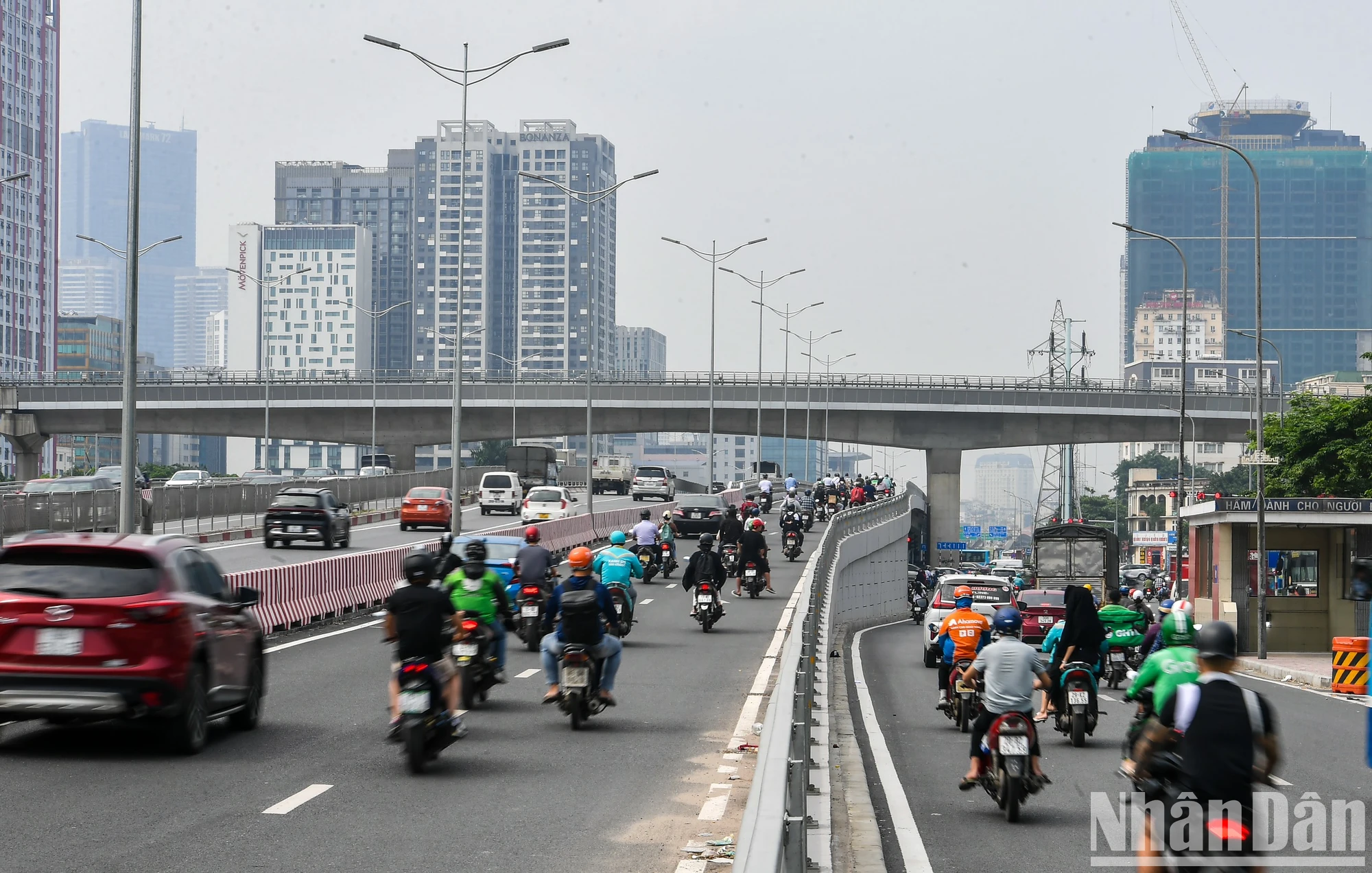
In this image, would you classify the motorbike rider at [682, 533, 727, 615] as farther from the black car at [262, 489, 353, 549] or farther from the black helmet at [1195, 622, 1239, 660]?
the black helmet at [1195, 622, 1239, 660]

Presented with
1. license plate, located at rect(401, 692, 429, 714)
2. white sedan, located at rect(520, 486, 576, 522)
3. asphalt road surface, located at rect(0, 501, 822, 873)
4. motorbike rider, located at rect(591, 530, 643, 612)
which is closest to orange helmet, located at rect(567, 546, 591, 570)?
asphalt road surface, located at rect(0, 501, 822, 873)

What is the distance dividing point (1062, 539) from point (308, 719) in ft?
122

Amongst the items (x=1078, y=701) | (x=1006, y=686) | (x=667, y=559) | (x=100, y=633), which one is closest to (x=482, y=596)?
(x=100, y=633)

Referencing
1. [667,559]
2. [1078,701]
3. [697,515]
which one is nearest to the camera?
[1078,701]

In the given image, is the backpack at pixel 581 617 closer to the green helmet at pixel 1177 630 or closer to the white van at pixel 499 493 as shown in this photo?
the green helmet at pixel 1177 630

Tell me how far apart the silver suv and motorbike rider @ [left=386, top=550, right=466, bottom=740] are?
6333 cm

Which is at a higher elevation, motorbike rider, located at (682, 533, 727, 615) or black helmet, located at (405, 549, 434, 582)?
black helmet, located at (405, 549, 434, 582)

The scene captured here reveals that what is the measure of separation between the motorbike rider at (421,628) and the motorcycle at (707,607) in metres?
13.8

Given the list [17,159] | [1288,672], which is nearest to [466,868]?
[1288,672]

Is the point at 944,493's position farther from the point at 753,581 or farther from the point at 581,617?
the point at 581,617

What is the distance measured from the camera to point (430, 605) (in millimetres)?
11594

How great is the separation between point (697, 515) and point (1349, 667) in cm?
2744

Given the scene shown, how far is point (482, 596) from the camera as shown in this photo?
15.0 metres

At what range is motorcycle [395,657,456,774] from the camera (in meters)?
11.3
